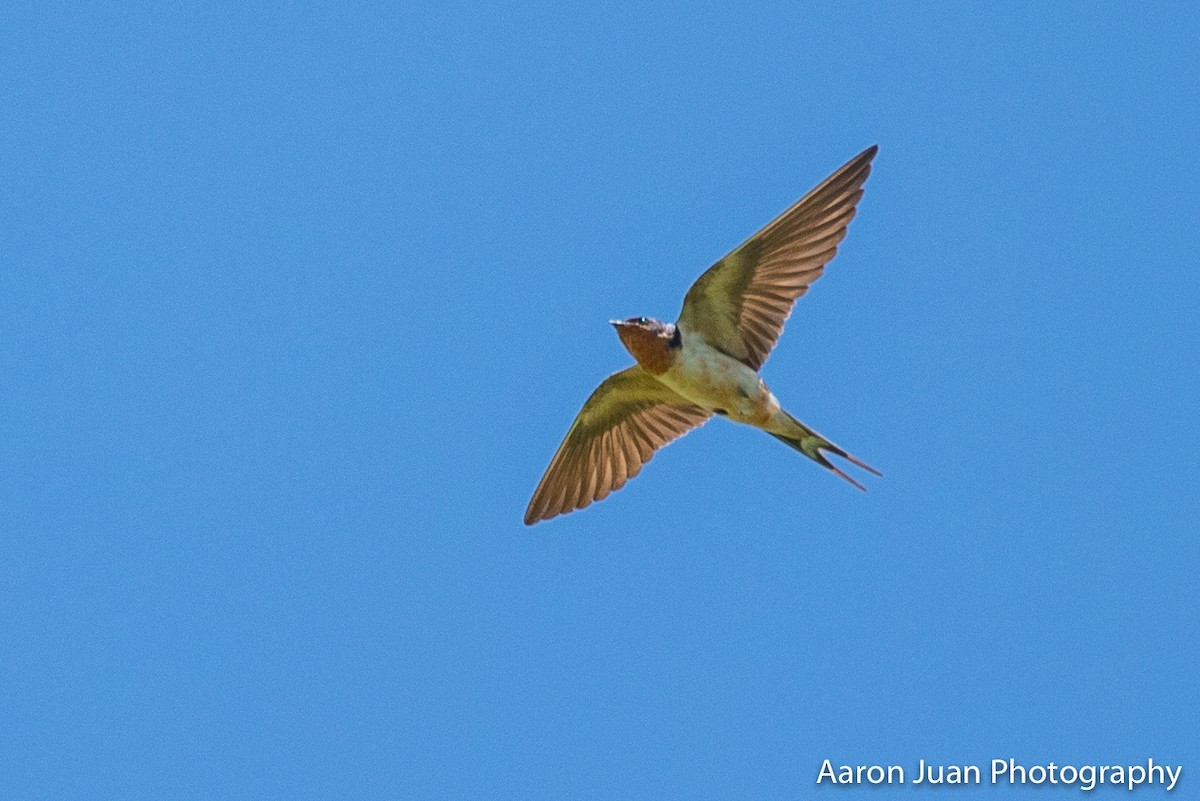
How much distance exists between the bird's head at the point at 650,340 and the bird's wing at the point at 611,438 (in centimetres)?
52

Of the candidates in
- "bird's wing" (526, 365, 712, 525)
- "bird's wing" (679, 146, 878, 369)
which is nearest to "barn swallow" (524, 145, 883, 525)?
"bird's wing" (679, 146, 878, 369)

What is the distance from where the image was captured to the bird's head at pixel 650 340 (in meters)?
7.81

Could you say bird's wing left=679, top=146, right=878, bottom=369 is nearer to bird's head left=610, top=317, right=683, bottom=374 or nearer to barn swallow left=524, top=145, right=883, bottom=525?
barn swallow left=524, top=145, right=883, bottom=525

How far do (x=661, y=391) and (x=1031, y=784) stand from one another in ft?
8.06

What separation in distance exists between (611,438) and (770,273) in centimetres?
135

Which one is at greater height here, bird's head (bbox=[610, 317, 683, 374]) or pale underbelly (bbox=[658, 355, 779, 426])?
bird's head (bbox=[610, 317, 683, 374])

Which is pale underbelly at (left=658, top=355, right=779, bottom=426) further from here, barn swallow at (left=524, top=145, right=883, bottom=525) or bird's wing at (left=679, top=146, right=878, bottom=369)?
bird's wing at (left=679, top=146, right=878, bottom=369)

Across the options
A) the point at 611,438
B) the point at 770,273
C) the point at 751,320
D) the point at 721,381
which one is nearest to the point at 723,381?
the point at 721,381

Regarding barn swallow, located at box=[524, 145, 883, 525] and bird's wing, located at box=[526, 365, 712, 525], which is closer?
barn swallow, located at box=[524, 145, 883, 525]

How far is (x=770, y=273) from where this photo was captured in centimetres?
793

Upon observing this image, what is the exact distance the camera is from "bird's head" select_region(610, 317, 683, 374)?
781cm

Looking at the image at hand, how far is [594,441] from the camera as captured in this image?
8.84 meters

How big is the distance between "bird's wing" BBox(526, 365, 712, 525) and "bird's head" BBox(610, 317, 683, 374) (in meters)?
0.52

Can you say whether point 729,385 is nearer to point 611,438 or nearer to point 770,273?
point 770,273
